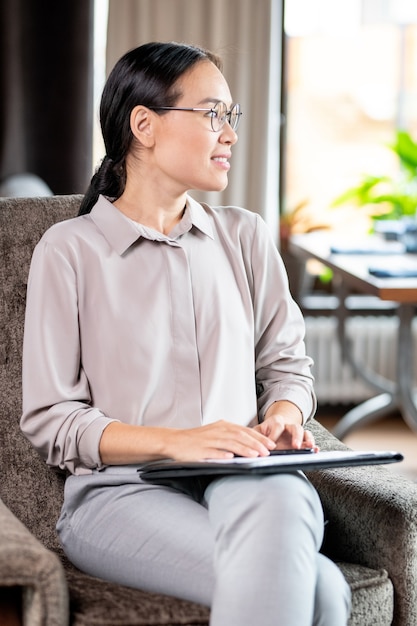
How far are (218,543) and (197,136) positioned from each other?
25.2 inches

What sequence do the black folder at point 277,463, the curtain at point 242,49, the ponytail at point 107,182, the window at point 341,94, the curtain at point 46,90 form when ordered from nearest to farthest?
1. the black folder at point 277,463
2. the ponytail at point 107,182
3. the curtain at point 242,49
4. the curtain at point 46,90
5. the window at point 341,94

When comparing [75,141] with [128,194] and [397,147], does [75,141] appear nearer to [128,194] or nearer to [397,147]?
[397,147]

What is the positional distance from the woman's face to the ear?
13 mm

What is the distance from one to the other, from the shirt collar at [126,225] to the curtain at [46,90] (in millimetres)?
2521

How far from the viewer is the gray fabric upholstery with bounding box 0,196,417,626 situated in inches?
49.4

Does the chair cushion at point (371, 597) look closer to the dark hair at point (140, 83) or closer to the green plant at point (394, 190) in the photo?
the dark hair at point (140, 83)

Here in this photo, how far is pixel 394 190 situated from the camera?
4199mm

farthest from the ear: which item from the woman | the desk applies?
the desk

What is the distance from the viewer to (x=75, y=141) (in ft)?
13.6

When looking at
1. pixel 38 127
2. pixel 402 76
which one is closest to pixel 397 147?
pixel 402 76

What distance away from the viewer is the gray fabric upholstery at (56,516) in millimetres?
1254

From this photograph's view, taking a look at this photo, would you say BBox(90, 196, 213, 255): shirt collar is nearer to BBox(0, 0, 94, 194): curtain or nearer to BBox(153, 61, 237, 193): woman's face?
BBox(153, 61, 237, 193): woman's face

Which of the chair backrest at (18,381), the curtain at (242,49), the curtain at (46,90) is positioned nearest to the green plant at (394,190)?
the curtain at (242,49)

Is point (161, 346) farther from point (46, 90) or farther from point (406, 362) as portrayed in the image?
point (46, 90)
